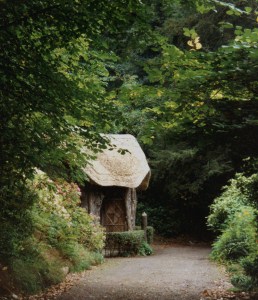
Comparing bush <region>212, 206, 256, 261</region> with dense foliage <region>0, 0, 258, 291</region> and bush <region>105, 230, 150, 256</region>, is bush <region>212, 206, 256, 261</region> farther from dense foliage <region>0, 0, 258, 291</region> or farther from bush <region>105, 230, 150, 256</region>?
bush <region>105, 230, 150, 256</region>

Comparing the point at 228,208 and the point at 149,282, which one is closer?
the point at 149,282

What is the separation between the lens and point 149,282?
902 cm

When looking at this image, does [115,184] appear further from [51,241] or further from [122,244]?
[51,241]

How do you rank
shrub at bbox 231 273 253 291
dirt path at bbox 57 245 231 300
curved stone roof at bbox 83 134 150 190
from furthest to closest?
curved stone roof at bbox 83 134 150 190
dirt path at bbox 57 245 231 300
shrub at bbox 231 273 253 291

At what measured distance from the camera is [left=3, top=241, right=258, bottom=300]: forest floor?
7391 mm

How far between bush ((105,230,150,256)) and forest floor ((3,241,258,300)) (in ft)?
11.0

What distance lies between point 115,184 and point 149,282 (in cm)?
711

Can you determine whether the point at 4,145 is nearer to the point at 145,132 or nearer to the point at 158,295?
the point at 145,132

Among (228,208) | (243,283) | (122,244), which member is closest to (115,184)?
(122,244)

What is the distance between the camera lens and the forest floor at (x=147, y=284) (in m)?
7.39

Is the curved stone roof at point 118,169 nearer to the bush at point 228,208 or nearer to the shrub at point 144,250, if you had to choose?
the shrub at point 144,250

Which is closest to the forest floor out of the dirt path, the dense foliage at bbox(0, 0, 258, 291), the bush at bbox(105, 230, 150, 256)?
the dirt path

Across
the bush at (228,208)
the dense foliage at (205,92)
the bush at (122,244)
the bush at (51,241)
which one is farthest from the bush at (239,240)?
the dense foliage at (205,92)

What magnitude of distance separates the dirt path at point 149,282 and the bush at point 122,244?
3.13 m
